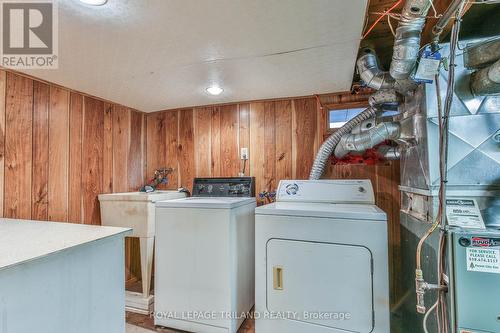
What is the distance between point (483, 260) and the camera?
942 millimetres

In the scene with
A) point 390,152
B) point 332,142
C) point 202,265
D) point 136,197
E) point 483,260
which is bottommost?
point 202,265

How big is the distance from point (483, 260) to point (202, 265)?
1.57 meters

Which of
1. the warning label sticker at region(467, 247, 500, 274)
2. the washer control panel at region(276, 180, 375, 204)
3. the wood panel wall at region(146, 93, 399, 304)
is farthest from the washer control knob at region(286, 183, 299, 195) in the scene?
the warning label sticker at region(467, 247, 500, 274)

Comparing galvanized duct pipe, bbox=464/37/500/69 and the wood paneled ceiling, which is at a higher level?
the wood paneled ceiling

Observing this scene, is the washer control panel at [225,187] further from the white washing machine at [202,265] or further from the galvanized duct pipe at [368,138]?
the galvanized duct pipe at [368,138]

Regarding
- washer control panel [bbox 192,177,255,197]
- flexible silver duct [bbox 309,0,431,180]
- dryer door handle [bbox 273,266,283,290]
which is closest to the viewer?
flexible silver duct [bbox 309,0,431,180]

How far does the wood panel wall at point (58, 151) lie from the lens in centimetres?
174

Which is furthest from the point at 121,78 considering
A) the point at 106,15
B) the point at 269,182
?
the point at 269,182

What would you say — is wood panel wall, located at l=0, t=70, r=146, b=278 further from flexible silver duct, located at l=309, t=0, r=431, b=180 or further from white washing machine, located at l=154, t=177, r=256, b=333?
flexible silver duct, located at l=309, t=0, r=431, b=180

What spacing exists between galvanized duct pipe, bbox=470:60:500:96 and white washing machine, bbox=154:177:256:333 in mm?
1505

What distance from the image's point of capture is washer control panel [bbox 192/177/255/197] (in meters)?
2.42

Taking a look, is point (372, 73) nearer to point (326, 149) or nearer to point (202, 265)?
point (326, 149)

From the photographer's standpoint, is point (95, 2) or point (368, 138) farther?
point (368, 138)

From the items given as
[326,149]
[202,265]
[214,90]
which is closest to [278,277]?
[202,265]
